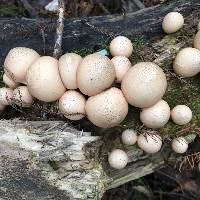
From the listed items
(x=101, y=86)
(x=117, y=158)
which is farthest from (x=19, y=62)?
(x=117, y=158)

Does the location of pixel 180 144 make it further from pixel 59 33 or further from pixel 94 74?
pixel 59 33

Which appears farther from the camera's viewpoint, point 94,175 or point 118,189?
point 118,189

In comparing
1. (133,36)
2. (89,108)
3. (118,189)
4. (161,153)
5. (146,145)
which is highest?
(133,36)

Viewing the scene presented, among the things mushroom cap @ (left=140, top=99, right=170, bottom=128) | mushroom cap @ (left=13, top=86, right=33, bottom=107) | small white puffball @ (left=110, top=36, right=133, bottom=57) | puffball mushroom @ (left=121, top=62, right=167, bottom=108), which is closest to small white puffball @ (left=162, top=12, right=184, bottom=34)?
small white puffball @ (left=110, top=36, right=133, bottom=57)

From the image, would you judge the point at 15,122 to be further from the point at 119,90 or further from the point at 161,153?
the point at 161,153

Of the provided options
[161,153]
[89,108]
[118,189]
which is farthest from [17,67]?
[118,189]

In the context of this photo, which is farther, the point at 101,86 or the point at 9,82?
the point at 9,82

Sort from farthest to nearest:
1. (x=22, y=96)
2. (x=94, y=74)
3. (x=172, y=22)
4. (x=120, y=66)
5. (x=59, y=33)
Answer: (x=172, y=22), (x=59, y=33), (x=22, y=96), (x=120, y=66), (x=94, y=74)

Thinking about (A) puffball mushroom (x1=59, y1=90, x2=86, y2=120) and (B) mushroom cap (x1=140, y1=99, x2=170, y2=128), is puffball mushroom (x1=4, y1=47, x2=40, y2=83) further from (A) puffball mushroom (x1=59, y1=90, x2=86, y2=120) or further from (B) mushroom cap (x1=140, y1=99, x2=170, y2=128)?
(B) mushroom cap (x1=140, y1=99, x2=170, y2=128)
